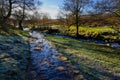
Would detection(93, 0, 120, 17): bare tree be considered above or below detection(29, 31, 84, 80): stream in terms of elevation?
above

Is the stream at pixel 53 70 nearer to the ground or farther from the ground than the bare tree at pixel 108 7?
nearer to the ground

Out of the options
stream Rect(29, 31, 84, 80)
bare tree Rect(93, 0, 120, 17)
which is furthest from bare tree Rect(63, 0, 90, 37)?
stream Rect(29, 31, 84, 80)

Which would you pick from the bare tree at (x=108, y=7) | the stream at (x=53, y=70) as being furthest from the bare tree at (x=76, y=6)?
the stream at (x=53, y=70)

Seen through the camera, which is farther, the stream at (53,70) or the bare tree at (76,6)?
the bare tree at (76,6)

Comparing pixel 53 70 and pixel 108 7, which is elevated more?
pixel 108 7

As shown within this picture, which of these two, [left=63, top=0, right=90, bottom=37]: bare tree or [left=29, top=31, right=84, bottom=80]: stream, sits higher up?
[left=63, top=0, right=90, bottom=37]: bare tree

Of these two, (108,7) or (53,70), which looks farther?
(108,7)

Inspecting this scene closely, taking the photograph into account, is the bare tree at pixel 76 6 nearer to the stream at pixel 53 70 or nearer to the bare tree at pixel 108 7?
the bare tree at pixel 108 7

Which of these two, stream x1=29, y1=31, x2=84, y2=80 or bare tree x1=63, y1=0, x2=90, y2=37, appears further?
bare tree x1=63, y1=0, x2=90, y2=37

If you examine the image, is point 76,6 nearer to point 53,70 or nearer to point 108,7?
point 108,7

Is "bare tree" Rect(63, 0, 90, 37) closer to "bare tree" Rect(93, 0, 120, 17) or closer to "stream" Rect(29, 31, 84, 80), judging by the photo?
"bare tree" Rect(93, 0, 120, 17)

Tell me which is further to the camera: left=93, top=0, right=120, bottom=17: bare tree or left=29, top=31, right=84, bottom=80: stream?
left=93, top=0, right=120, bottom=17: bare tree

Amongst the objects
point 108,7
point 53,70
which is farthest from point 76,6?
point 53,70

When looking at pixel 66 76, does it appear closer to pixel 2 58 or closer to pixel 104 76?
pixel 104 76
